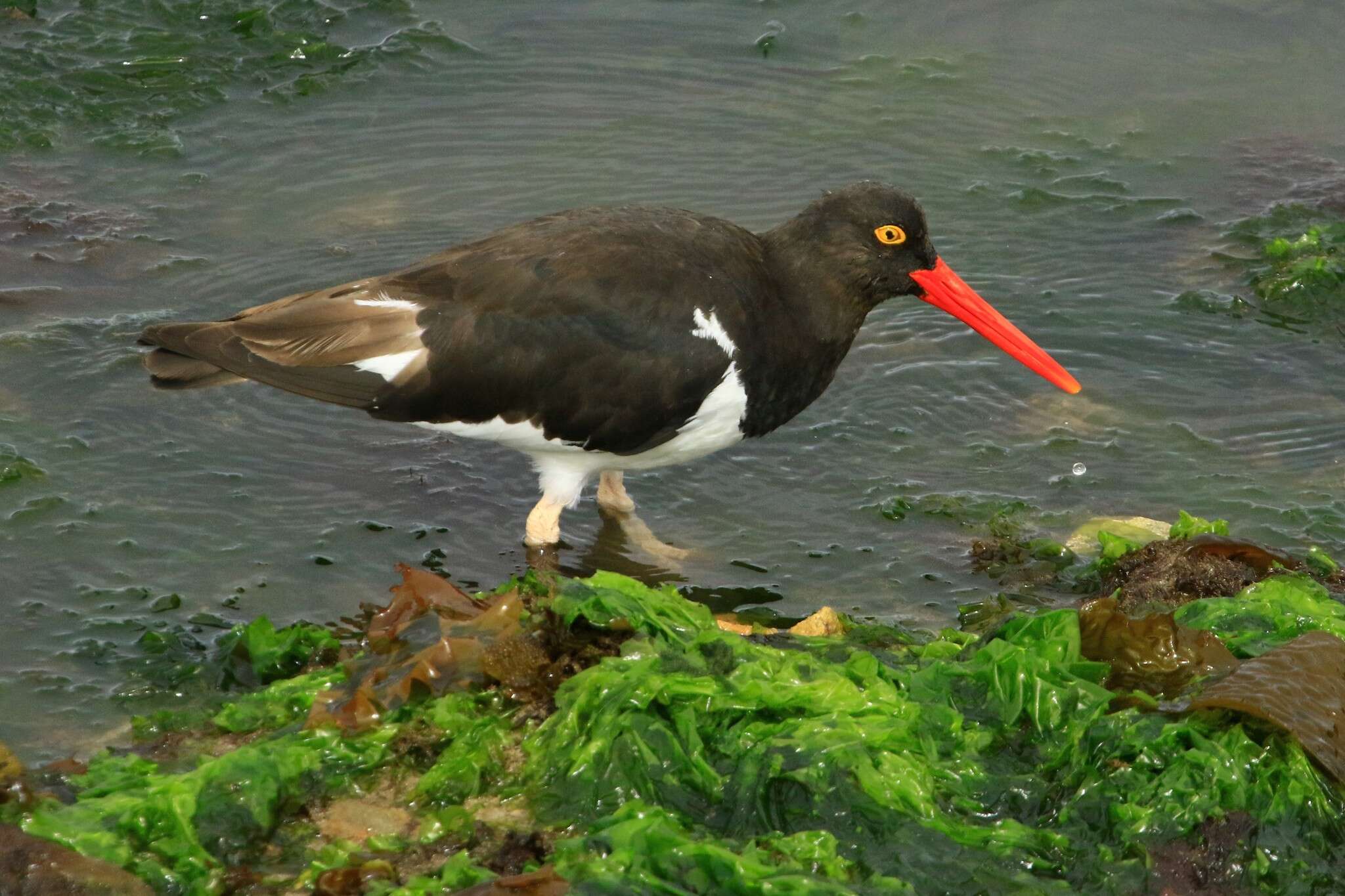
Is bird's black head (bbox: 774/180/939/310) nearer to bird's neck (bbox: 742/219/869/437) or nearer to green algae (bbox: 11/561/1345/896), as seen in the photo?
bird's neck (bbox: 742/219/869/437)

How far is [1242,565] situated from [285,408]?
13.1ft

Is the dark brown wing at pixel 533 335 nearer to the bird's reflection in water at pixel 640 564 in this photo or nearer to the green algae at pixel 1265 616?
the bird's reflection in water at pixel 640 564

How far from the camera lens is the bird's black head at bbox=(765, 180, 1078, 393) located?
228 inches

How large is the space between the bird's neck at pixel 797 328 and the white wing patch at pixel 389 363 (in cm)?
126

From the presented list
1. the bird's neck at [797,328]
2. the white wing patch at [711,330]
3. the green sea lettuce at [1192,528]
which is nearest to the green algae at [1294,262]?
the green sea lettuce at [1192,528]

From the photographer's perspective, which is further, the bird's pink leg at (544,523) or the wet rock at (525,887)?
the bird's pink leg at (544,523)

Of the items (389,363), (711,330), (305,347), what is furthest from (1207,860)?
(305,347)

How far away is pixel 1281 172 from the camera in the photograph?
8648mm

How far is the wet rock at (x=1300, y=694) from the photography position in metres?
3.78

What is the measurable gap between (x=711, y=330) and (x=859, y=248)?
73 centimetres

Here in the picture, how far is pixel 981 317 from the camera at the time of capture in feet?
19.9

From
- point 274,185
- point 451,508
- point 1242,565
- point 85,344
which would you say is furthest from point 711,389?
point 274,185

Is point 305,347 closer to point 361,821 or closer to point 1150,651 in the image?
point 361,821

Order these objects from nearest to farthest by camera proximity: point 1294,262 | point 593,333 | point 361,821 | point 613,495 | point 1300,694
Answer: point 361,821 → point 1300,694 → point 593,333 → point 613,495 → point 1294,262
